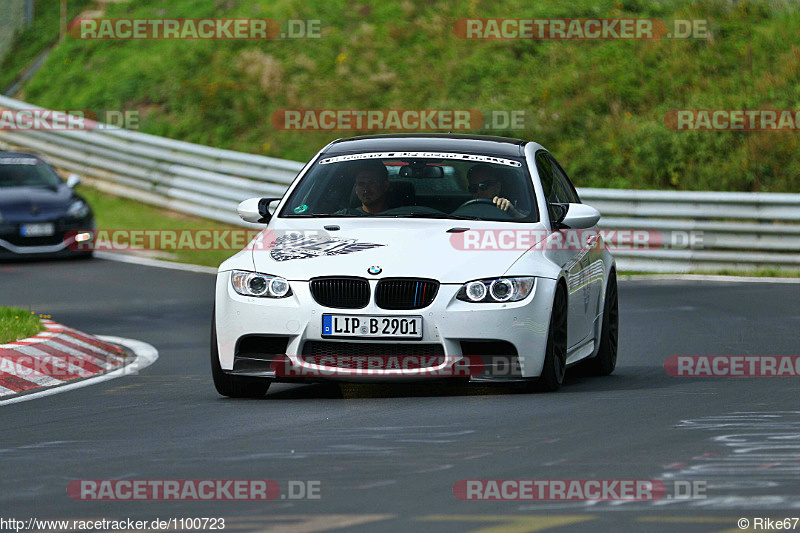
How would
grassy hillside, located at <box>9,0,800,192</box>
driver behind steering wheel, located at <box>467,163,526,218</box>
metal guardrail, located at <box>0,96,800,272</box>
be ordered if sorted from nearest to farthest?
driver behind steering wheel, located at <box>467,163,526,218</box>
metal guardrail, located at <box>0,96,800,272</box>
grassy hillside, located at <box>9,0,800,192</box>

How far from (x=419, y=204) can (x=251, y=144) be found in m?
17.7

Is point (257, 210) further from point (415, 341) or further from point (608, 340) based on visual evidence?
point (608, 340)

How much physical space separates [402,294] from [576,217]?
1577 millimetres

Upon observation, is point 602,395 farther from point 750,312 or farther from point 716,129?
point 716,129

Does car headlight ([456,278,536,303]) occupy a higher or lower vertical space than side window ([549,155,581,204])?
lower

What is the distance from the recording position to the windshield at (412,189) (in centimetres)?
961

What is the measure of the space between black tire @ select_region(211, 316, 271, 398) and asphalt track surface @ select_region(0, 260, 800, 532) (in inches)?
4.0

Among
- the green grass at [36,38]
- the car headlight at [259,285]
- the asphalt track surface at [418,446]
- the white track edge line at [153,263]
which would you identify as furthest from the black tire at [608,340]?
the green grass at [36,38]

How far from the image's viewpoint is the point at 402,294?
853 cm

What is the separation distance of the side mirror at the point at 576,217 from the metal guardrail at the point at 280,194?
926 centimetres

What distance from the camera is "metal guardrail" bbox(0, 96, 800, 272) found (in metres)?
18.7

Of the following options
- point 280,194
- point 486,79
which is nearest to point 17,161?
point 280,194

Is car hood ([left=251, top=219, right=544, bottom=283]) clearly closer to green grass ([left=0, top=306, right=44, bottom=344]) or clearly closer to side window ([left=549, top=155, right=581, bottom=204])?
side window ([left=549, top=155, right=581, bottom=204])

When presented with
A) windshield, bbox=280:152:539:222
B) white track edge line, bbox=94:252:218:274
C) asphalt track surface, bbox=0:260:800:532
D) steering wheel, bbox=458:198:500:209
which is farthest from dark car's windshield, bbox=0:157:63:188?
steering wheel, bbox=458:198:500:209
